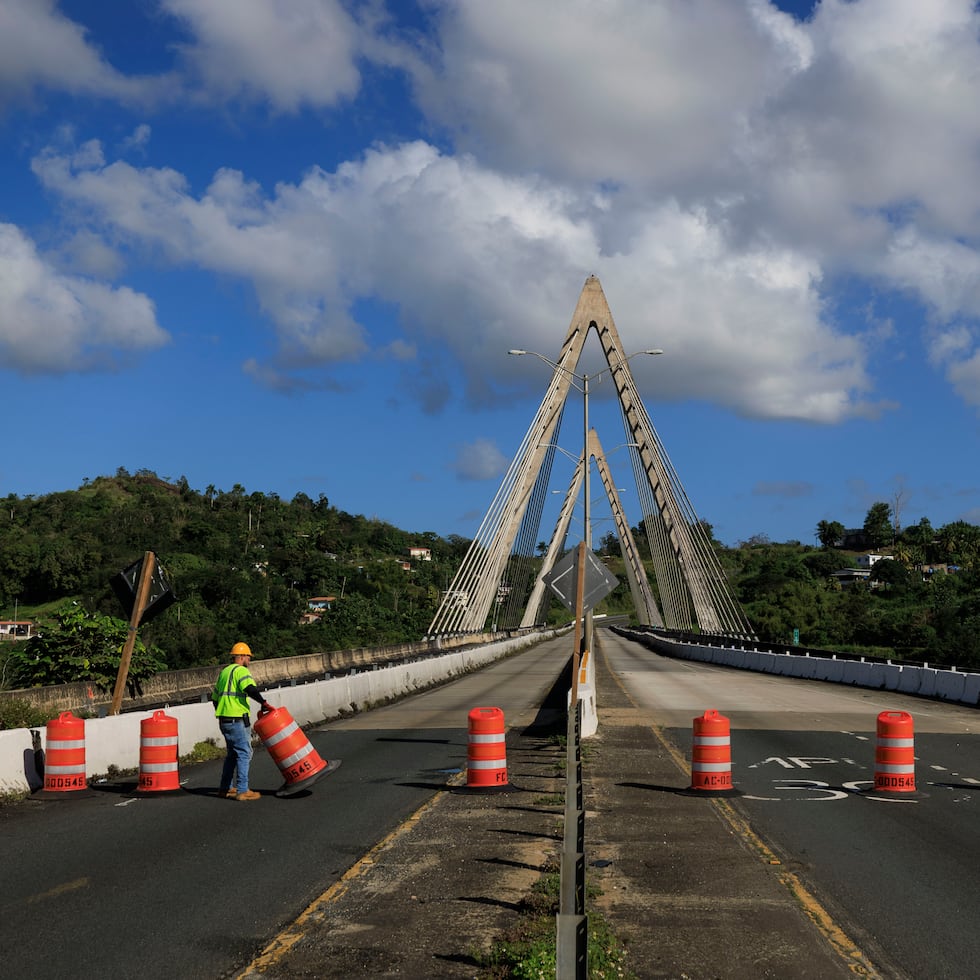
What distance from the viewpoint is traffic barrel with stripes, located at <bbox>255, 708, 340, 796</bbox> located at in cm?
1279

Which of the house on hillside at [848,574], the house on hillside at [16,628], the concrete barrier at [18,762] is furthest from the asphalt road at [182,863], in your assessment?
the house on hillside at [848,574]

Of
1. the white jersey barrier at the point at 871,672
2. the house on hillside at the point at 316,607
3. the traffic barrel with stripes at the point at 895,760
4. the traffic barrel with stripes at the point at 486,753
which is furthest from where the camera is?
the house on hillside at the point at 316,607

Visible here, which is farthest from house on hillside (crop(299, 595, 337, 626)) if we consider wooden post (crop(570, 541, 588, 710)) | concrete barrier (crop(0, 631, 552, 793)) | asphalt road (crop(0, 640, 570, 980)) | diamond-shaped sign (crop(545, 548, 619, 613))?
asphalt road (crop(0, 640, 570, 980))

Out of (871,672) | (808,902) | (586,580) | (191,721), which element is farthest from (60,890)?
(871,672)

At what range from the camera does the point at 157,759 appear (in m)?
13.4

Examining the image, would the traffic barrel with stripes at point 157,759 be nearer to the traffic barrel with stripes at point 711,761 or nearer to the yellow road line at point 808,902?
the traffic barrel with stripes at point 711,761

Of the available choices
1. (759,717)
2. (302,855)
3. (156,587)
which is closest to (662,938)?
(302,855)

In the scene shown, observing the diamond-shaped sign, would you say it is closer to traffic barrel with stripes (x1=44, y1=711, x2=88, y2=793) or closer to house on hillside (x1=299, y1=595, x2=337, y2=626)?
traffic barrel with stripes (x1=44, y1=711, x2=88, y2=793)

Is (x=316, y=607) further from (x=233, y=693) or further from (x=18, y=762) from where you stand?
(x=233, y=693)

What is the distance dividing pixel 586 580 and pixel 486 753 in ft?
18.8

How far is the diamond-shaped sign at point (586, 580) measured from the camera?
18.4m

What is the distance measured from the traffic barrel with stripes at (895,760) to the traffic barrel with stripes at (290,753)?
6.19 metres

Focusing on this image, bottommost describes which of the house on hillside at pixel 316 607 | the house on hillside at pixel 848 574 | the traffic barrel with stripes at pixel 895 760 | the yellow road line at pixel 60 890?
the yellow road line at pixel 60 890

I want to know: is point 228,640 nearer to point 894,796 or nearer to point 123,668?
point 123,668
